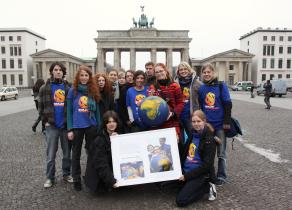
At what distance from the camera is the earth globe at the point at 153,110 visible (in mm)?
5150

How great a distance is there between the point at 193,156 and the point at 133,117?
138 cm

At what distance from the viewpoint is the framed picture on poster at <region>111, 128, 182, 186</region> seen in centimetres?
505

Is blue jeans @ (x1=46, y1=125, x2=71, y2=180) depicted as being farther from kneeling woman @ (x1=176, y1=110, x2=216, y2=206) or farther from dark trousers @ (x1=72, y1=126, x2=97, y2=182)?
kneeling woman @ (x1=176, y1=110, x2=216, y2=206)

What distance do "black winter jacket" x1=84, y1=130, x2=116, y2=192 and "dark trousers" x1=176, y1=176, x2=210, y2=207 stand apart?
3.83 ft

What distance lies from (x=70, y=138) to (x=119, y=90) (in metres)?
1.51

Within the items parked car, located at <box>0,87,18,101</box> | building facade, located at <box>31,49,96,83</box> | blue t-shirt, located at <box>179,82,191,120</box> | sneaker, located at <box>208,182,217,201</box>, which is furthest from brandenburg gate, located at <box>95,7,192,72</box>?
sneaker, located at <box>208,182,217,201</box>

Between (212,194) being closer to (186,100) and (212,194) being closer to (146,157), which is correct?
(146,157)

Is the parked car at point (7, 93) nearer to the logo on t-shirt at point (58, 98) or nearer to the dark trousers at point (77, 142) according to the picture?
the logo on t-shirt at point (58, 98)

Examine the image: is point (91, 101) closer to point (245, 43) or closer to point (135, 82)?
point (135, 82)

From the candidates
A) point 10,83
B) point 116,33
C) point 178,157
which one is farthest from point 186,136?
point 10,83

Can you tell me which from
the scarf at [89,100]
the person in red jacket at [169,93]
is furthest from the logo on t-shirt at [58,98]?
the person in red jacket at [169,93]

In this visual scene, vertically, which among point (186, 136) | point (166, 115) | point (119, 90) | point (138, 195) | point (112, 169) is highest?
point (119, 90)

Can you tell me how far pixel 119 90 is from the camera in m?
6.36

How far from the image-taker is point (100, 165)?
510 centimetres
